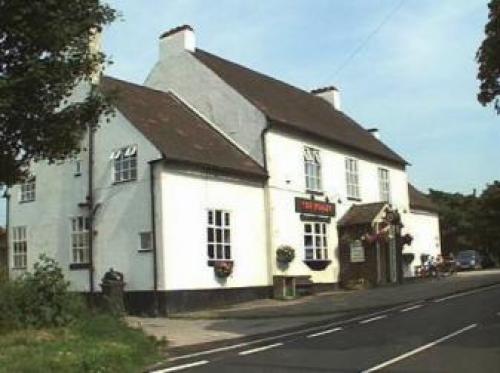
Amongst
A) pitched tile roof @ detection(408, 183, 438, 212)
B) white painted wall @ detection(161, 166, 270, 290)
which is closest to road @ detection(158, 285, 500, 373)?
white painted wall @ detection(161, 166, 270, 290)

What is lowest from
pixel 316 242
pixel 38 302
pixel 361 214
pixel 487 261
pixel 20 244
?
pixel 38 302

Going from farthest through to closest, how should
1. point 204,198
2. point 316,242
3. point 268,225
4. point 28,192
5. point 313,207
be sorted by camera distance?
point 316,242
point 313,207
point 28,192
point 268,225
point 204,198

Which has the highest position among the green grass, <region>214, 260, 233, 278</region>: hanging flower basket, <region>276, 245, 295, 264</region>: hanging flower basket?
<region>276, 245, 295, 264</region>: hanging flower basket

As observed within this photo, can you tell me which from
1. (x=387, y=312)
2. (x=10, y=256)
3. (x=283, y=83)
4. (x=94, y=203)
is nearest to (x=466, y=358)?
(x=387, y=312)

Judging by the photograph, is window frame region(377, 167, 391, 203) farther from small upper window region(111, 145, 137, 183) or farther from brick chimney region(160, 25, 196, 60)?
small upper window region(111, 145, 137, 183)

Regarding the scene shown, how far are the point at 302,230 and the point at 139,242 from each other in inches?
327

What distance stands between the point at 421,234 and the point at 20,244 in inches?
944

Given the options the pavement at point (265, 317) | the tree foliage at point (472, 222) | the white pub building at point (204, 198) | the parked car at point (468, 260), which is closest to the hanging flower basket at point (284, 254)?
the white pub building at point (204, 198)

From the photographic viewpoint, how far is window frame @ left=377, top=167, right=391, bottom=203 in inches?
1624

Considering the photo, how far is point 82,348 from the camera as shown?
13.9 metres

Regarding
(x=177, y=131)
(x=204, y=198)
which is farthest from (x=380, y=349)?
(x=177, y=131)

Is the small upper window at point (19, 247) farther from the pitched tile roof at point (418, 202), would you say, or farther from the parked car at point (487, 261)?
the parked car at point (487, 261)

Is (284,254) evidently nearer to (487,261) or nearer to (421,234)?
(421,234)

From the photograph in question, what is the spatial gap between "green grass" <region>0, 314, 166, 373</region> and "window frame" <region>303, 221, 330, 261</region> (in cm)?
1676
